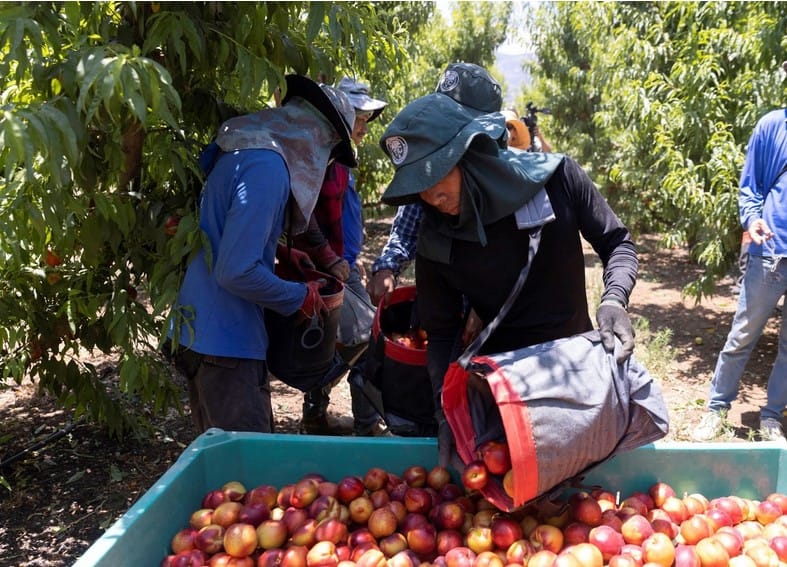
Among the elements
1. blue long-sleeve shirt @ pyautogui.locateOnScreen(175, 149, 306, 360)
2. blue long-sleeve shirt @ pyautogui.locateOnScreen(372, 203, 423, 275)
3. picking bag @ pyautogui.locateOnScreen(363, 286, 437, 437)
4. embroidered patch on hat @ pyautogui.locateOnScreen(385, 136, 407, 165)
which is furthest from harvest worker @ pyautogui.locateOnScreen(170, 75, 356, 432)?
embroidered patch on hat @ pyautogui.locateOnScreen(385, 136, 407, 165)

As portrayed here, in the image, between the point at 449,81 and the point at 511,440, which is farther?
the point at 449,81

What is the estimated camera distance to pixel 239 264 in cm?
235

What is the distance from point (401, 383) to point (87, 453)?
226cm

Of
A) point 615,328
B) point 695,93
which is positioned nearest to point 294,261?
point 615,328

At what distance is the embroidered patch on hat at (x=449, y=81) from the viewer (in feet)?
10.5

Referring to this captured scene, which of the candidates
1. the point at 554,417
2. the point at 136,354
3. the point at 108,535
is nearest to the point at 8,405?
the point at 136,354

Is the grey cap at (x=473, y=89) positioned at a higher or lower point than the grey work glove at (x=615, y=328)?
higher

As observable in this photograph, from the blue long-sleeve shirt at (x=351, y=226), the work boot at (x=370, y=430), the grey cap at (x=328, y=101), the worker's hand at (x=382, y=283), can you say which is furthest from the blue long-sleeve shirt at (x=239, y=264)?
the blue long-sleeve shirt at (x=351, y=226)

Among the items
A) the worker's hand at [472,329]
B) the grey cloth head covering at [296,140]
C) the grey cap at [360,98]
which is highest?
the grey cloth head covering at [296,140]

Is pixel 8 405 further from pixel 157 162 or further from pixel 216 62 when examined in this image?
pixel 216 62

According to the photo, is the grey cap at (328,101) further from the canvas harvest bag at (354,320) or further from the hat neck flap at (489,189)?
the canvas harvest bag at (354,320)

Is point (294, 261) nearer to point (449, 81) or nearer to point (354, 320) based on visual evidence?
point (354, 320)

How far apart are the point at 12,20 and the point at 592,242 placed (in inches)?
67.4

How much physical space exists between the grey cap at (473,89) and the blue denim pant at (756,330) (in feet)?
6.17
